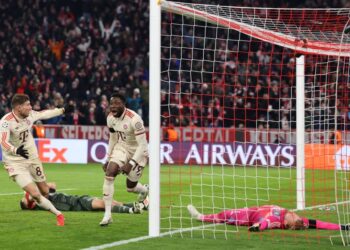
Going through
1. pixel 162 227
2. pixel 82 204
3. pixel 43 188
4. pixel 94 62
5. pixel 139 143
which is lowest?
pixel 162 227

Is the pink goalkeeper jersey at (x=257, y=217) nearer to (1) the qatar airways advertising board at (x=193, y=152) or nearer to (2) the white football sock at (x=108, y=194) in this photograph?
(2) the white football sock at (x=108, y=194)

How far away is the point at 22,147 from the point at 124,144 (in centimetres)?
154

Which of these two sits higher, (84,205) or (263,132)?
(263,132)

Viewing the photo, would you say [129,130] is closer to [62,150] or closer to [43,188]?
[43,188]

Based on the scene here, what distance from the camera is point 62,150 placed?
29.5 m

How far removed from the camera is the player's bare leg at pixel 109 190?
12305 millimetres

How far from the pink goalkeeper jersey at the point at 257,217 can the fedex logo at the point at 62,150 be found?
1700 cm

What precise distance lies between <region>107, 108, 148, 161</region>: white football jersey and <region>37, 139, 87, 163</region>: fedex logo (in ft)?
52.0

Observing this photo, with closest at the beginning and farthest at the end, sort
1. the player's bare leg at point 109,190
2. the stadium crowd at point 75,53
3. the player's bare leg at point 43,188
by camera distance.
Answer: the player's bare leg at point 109,190 < the player's bare leg at point 43,188 < the stadium crowd at point 75,53

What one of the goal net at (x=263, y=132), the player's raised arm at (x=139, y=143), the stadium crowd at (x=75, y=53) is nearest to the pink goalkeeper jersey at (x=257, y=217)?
the goal net at (x=263, y=132)

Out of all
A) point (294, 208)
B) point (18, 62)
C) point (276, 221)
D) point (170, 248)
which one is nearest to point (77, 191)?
point (294, 208)

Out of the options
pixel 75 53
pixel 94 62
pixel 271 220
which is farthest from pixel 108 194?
pixel 75 53

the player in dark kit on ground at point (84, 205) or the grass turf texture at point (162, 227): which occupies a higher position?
the player in dark kit on ground at point (84, 205)

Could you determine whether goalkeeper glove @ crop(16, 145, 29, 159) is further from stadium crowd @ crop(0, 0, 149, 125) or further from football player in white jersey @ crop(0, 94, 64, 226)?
stadium crowd @ crop(0, 0, 149, 125)
